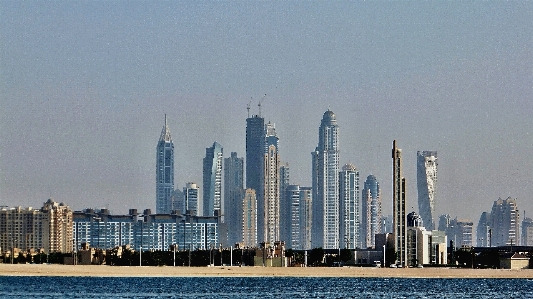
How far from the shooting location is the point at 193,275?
173500mm

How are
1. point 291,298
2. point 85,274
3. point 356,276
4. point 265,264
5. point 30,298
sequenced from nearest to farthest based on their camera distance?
point 30,298 → point 291,298 → point 85,274 → point 356,276 → point 265,264

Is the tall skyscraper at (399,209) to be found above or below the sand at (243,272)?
above

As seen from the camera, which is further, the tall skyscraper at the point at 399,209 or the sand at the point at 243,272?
the tall skyscraper at the point at 399,209

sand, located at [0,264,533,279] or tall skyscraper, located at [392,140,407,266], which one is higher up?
tall skyscraper, located at [392,140,407,266]

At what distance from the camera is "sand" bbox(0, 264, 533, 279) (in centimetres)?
17238

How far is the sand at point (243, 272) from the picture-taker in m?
172

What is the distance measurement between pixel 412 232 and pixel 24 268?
6212 cm

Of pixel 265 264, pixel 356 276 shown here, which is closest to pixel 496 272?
pixel 356 276

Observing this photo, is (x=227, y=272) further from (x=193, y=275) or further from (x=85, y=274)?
(x=85, y=274)

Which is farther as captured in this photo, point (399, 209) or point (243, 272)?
point (399, 209)

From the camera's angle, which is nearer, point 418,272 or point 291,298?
point 291,298

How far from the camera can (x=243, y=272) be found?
179m

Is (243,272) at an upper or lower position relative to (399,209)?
lower

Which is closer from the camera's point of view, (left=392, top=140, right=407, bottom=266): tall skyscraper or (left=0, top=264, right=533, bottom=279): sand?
(left=0, top=264, right=533, bottom=279): sand
